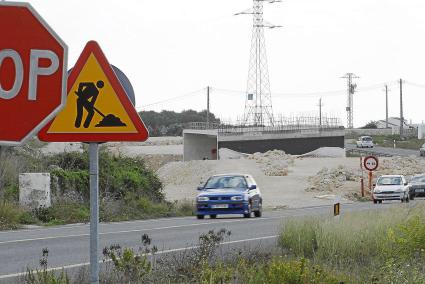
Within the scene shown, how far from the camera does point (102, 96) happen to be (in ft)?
23.9

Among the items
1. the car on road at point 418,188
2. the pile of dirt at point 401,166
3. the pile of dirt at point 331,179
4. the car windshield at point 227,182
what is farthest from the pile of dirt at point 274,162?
the car windshield at point 227,182

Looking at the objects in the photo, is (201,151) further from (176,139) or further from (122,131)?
(122,131)

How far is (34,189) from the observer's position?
29484mm

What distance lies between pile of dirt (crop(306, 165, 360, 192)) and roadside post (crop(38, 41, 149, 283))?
51269 millimetres

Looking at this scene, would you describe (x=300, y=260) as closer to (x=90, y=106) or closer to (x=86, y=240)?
(x=90, y=106)

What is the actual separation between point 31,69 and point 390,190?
135 feet

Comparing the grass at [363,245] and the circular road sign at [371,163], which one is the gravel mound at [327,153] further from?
the grass at [363,245]

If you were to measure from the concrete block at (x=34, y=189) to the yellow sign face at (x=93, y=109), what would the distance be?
22.4m

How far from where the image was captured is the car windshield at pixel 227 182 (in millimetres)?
30656

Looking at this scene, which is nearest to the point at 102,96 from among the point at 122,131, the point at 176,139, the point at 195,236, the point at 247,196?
the point at 122,131

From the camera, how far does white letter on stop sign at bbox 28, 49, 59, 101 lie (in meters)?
4.78

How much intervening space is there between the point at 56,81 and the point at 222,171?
66797 mm

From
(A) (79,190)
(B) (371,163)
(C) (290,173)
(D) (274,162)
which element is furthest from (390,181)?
(D) (274,162)

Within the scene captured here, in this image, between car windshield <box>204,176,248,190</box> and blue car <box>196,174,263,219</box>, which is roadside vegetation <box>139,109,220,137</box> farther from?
blue car <box>196,174,263,219</box>
